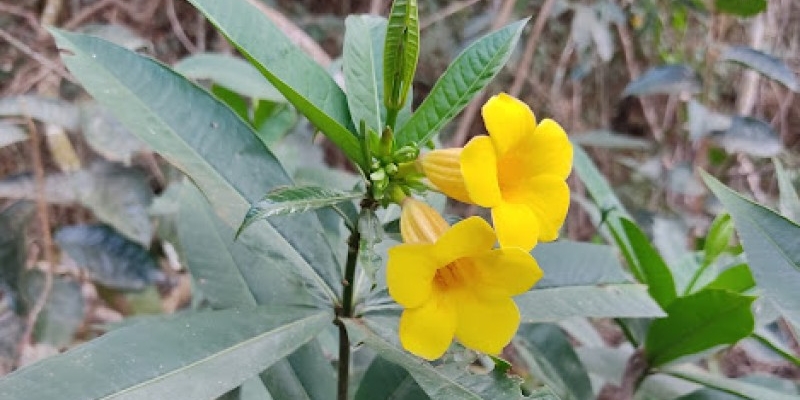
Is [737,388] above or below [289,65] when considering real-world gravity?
below

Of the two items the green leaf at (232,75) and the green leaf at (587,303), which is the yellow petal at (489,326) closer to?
the green leaf at (587,303)

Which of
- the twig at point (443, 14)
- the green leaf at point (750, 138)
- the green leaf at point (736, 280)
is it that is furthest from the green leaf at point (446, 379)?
the twig at point (443, 14)

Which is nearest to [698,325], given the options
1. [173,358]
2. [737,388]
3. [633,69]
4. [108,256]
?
[737,388]

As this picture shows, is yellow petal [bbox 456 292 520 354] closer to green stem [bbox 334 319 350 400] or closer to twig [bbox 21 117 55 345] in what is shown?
green stem [bbox 334 319 350 400]

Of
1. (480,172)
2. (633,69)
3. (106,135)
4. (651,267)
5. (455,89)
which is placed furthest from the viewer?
(633,69)

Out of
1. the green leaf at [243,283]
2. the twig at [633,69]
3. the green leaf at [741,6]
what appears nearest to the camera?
the green leaf at [243,283]

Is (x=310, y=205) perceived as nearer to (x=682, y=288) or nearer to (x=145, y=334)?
(x=145, y=334)

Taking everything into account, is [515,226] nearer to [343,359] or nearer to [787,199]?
[343,359]

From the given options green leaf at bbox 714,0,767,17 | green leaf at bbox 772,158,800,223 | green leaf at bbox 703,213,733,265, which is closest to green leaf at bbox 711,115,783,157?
green leaf at bbox 714,0,767,17
